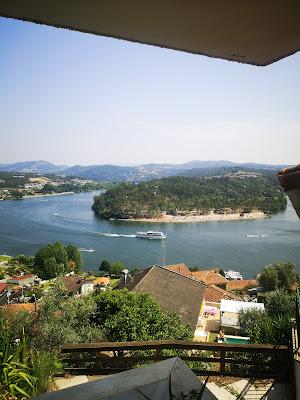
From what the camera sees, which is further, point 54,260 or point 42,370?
point 54,260

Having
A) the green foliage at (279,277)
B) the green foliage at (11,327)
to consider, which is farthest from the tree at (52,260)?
the green foliage at (11,327)

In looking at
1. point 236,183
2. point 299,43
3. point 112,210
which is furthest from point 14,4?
point 236,183

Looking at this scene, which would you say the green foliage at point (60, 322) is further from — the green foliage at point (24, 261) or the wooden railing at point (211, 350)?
the green foliage at point (24, 261)

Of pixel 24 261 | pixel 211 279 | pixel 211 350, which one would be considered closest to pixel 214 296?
pixel 211 279

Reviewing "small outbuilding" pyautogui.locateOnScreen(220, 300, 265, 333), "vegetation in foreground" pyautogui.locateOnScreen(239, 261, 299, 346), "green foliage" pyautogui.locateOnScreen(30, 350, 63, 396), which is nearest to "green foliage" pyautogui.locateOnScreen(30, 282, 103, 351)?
"green foliage" pyautogui.locateOnScreen(30, 350, 63, 396)

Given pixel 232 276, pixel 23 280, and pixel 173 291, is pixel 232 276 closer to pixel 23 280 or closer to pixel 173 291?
pixel 173 291

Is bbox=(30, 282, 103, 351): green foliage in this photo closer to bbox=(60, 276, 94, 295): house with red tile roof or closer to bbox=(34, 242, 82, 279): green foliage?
bbox=(60, 276, 94, 295): house with red tile roof

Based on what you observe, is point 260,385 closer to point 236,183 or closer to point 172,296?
point 172,296
